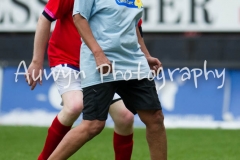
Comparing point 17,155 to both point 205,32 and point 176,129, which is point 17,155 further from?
point 205,32

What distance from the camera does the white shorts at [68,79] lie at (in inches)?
229

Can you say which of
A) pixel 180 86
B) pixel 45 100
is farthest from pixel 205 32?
pixel 45 100

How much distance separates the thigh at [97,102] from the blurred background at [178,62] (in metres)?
5.19

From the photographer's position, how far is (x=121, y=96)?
5398 mm

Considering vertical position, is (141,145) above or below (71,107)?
below

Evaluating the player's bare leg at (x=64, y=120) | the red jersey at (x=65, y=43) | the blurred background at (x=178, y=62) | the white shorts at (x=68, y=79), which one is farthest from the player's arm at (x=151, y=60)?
the blurred background at (x=178, y=62)

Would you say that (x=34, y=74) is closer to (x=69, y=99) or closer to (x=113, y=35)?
(x=69, y=99)

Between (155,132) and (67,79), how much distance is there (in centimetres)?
93

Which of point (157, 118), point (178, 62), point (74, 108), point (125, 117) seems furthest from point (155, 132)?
point (178, 62)

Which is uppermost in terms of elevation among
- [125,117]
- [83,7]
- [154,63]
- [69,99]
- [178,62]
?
[83,7]

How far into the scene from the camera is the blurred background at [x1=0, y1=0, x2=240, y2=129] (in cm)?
1045

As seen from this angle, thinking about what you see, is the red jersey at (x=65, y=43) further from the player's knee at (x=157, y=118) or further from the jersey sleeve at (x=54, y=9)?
the player's knee at (x=157, y=118)

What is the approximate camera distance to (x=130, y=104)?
5332 millimetres

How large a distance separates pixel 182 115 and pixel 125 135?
4.74m
